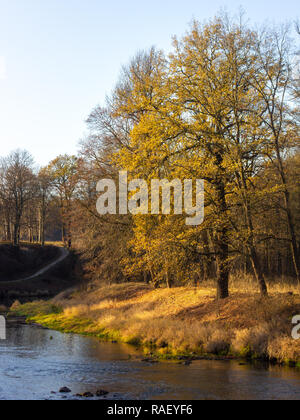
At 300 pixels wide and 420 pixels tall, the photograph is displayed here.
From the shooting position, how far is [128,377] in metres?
14.8

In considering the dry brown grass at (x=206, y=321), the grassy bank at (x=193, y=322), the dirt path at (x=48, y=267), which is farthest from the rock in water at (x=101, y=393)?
the dirt path at (x=48, y=267)

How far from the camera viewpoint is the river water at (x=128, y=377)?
495 inches

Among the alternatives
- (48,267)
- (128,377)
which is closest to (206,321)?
(128,377)

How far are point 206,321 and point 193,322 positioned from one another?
2.23 feet

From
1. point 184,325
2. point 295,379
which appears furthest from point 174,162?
point 295,379

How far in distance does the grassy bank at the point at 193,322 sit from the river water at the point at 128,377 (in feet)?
4.24

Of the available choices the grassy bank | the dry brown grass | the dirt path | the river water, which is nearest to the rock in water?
the river water

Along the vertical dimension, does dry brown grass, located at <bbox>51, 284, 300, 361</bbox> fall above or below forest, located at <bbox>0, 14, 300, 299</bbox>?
below

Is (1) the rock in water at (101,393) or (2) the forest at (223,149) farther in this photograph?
(2) the forest at (223,149)

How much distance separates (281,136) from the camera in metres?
20.1

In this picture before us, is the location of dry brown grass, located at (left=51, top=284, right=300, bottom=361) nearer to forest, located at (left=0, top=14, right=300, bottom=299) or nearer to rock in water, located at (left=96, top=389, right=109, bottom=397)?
forest, located at (left=0, top=14, right=300, bottom=299)

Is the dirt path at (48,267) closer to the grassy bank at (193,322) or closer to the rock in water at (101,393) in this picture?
the grassy bank at (193,322)

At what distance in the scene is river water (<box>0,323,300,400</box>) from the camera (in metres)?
12.6
